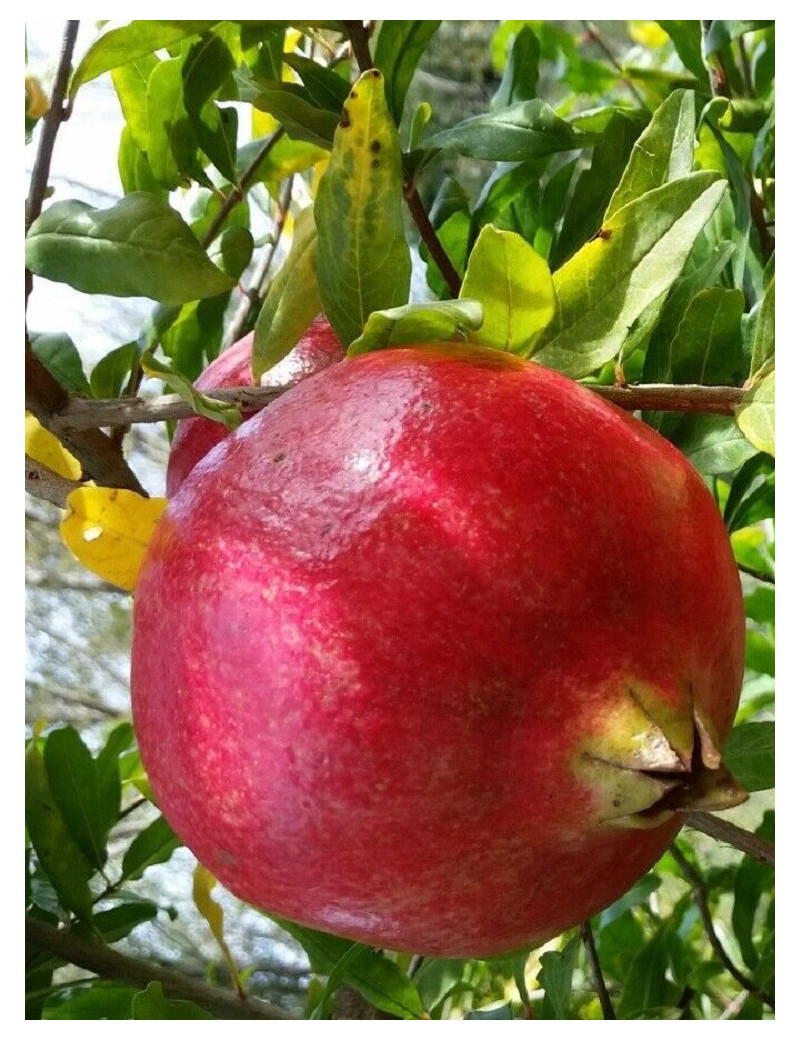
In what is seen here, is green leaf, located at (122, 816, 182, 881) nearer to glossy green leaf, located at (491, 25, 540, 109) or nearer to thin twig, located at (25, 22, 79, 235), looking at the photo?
thin twig, located at (25, 22, 79, 235)

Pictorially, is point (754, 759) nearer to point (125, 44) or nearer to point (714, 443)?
point (714, 443)

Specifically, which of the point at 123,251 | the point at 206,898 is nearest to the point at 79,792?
the point at 206,898

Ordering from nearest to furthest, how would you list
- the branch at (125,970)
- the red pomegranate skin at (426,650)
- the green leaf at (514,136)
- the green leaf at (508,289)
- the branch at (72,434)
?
the red pomegranate skin at (426,650)
the green leaf at (508,289)
the branch at (72,434)
the green leaf at (514,136)
the branch at (125,970)

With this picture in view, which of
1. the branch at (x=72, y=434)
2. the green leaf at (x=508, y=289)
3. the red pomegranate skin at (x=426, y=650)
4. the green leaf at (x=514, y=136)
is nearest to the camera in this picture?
the red pomegranate skin at (x=426, y=650)

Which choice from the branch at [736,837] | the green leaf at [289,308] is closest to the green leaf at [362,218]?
the green leaf at [289,308]

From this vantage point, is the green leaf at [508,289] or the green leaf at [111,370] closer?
the green leaf at [508,289]

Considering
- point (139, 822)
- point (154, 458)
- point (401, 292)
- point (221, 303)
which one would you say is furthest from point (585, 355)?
point (139, 822)

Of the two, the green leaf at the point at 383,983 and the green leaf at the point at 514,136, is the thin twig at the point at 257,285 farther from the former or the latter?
the green leaf at the point at 383,983
